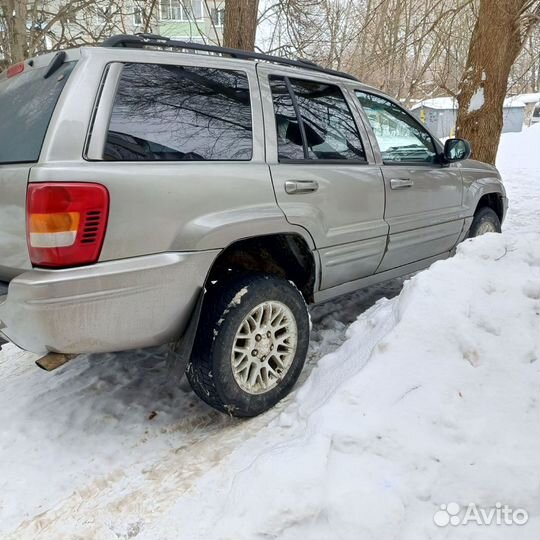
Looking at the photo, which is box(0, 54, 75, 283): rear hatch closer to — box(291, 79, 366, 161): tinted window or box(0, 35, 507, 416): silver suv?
box(0, 35, 507, 416): silver suv

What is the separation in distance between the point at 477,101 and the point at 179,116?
16.9ft

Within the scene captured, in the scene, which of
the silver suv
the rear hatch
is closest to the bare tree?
the silver suv

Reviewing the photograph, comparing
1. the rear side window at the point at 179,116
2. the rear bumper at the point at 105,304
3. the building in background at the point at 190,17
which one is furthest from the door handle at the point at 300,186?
the building in background at the point at 190,17

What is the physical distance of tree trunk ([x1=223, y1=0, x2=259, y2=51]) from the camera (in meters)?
6.34

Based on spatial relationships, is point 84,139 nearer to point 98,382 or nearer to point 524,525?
point 98,382

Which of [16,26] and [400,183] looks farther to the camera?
[16,26]

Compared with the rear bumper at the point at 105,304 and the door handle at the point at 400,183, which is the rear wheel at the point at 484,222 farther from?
the rear bumper at the point at 105,304

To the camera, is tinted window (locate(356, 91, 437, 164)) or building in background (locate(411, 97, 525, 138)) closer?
tinted window (locate(356, 91, 437, 164))

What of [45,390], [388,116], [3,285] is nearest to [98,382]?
[45,390]

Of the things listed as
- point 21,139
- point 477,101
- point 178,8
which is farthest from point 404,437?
point 178,8

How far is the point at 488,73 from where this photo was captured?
5930mm

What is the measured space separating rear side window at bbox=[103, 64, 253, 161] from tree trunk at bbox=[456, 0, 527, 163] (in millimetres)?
4624

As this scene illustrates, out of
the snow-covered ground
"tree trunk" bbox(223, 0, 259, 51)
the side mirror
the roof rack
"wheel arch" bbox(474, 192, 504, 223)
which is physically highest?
"tree trunk" bbox(223, 0, 259, 51)

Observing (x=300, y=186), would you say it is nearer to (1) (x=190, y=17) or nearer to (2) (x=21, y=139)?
(2) (x=21, y=139)
